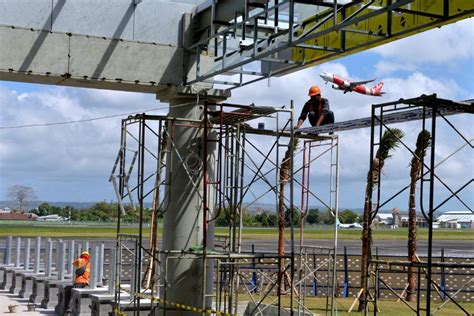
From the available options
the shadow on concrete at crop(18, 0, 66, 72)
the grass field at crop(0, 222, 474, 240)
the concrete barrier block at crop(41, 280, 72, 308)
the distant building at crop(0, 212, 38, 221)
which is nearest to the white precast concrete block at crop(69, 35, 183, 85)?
the shadow on concrete at crop(18, 0, 66, 72)

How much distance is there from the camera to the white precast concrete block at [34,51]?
18.3 metres

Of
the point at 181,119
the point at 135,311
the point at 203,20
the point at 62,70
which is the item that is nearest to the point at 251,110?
the point at 181,119

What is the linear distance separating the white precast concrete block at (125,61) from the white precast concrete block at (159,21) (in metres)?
0.21

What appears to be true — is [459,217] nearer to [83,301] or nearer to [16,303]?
[83,301]

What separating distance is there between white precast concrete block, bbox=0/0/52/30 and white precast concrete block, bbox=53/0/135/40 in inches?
8.3

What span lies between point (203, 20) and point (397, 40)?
6.11 meters

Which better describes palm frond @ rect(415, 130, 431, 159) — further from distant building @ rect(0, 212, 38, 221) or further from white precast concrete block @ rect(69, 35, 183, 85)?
distant building @ rect(0, 212, 38, 221)

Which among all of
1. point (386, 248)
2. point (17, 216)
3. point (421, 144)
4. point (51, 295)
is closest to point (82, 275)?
point (51, 295)

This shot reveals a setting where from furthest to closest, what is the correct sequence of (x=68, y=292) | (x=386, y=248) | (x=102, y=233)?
(x=102, y=233)
(x=386, y=248)
(x=68, y=292)

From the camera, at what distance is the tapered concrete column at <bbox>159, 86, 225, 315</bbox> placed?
1950cm

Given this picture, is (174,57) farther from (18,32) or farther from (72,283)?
(72,283)

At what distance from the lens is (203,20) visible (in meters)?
20.0

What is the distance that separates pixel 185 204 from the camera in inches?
779

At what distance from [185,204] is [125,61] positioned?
149 inches
